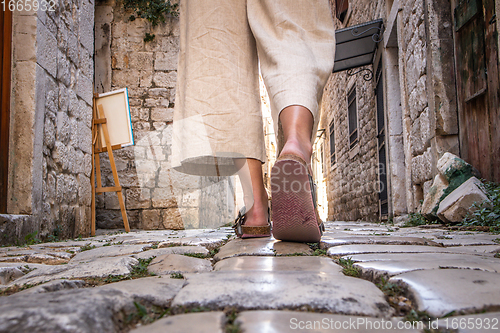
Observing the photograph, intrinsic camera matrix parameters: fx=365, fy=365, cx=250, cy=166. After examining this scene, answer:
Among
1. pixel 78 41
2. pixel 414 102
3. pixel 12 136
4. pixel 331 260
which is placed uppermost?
pixel 78 41

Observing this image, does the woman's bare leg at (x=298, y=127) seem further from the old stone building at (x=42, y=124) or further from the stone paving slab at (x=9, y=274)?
the old stone building at (x=42, y=124)

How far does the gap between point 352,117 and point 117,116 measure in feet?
15.9

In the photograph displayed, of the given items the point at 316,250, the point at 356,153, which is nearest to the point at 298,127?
the point at 316,250

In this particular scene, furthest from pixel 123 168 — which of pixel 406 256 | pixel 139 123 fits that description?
pixel 406 256

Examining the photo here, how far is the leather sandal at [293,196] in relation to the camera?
1258mm

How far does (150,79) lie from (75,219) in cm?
305

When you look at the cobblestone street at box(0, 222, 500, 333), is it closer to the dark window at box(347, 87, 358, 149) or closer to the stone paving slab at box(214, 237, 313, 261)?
the stone paving slab at box(214, 237, 313, 261)

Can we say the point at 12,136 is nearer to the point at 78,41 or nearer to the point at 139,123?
the point at 78,41

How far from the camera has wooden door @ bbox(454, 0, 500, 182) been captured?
278 centimetres

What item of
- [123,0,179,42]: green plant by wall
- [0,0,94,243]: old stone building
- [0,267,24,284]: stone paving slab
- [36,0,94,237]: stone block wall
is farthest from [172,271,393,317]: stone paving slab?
[123,0,179,42]: green plant by wall

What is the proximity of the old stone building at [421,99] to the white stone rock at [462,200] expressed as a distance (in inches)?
10.2

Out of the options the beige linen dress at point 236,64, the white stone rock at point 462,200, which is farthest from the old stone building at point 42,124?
the white stone rock at point 462,200

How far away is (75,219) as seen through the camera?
3254mm

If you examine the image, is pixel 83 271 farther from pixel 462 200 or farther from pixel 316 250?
pixel 462 200
